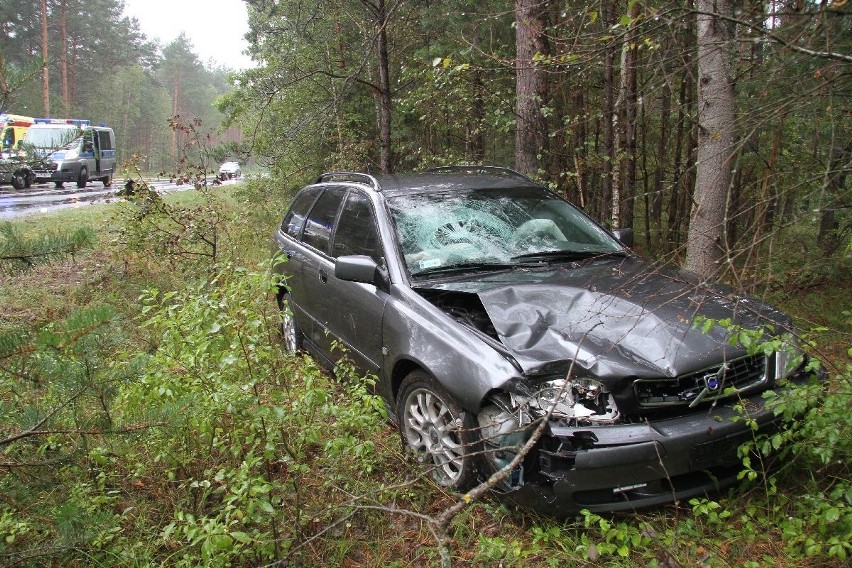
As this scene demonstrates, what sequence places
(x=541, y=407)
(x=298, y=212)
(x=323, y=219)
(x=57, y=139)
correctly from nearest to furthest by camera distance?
(x=57, y=139) < (x=541, y=407) < (x=323, y=219) < (x=298, y=212)

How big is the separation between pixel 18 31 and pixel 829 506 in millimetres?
30285

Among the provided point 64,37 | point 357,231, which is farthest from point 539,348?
point 64,37

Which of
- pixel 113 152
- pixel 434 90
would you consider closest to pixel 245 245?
pixel 434 90

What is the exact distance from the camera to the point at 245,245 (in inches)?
394

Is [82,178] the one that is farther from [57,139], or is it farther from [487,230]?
[57,139]

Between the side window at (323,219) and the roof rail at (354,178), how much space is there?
7.3 inches

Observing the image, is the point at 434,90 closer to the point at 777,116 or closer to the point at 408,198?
the point at 408,198

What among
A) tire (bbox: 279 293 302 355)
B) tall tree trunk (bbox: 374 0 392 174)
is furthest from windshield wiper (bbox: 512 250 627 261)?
tall tree trunk (bbox: 374 0 392 174)

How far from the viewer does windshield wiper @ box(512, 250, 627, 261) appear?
12.9 feet

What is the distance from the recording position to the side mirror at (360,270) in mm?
3643

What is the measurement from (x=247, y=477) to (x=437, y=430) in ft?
3.28

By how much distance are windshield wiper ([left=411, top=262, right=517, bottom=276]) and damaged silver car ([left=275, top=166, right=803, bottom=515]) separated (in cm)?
1

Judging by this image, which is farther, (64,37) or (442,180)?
(64,37)

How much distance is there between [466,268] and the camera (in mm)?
3754
